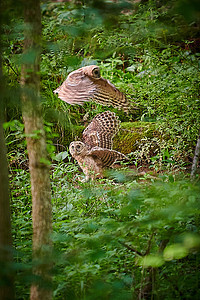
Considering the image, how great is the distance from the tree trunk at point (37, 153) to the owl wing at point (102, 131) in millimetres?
3052

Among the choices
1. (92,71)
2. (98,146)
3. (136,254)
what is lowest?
(98,146)

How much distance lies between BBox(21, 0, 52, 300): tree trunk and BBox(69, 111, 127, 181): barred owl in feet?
7.74

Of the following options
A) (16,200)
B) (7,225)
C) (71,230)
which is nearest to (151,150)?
(16,200)

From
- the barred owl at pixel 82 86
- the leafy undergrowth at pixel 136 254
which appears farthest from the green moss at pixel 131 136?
the leafy undergrowth at pixel 136 254

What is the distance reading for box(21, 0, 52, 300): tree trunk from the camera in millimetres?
1473

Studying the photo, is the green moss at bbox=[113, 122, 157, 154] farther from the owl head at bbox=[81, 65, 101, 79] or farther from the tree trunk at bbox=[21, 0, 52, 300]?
the tree trunk at bbox=[21, 0, 52, 300]

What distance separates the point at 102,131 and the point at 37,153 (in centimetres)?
326

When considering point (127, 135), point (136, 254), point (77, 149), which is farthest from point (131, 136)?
point (136, 254)

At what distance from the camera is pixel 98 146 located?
471 cm

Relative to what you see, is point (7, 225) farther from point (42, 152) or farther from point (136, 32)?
point (136, 32)

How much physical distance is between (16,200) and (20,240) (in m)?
0.74

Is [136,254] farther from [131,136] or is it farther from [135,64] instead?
[135,64]

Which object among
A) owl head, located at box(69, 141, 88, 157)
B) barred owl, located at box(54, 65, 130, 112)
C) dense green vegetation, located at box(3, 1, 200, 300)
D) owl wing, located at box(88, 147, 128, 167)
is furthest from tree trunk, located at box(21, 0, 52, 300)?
barred owl, located at box(54, 65, 130, 112)

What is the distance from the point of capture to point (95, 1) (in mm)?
1377
